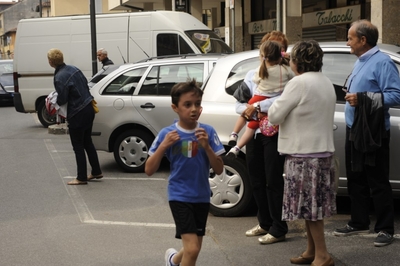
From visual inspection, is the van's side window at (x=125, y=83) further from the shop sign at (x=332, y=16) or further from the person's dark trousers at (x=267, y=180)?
the shop sign at (x=332, y=16)

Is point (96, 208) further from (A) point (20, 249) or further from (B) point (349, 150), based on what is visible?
(B) point (349, 150)

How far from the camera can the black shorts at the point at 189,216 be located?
15.6 feet

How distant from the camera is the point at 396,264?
5680 mm

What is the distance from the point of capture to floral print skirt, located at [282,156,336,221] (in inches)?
214

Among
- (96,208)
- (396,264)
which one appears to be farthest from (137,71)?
(396,264)

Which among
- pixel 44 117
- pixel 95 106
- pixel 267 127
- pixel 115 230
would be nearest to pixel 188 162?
pixel 267 127

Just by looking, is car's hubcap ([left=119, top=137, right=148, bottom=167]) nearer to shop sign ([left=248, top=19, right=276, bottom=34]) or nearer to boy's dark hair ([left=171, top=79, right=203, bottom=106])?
boy's dark hair ([left=171, top=79, right=203, bottom=106])

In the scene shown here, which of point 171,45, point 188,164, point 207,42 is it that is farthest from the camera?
point 207,42

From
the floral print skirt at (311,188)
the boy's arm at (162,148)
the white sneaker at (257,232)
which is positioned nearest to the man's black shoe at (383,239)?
the floral print skirt at (311,188)

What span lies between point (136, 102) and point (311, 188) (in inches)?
206

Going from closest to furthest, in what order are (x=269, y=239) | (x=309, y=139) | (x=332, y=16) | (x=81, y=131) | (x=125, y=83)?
(x=309, y=139)
(x=269, y=239)
(x=81, y=131)
(x=125, y=83)
(x=332, y=16)

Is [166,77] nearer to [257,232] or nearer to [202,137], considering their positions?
[257,232]

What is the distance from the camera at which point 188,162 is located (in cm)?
475

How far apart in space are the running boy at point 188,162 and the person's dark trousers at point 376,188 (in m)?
2.06
